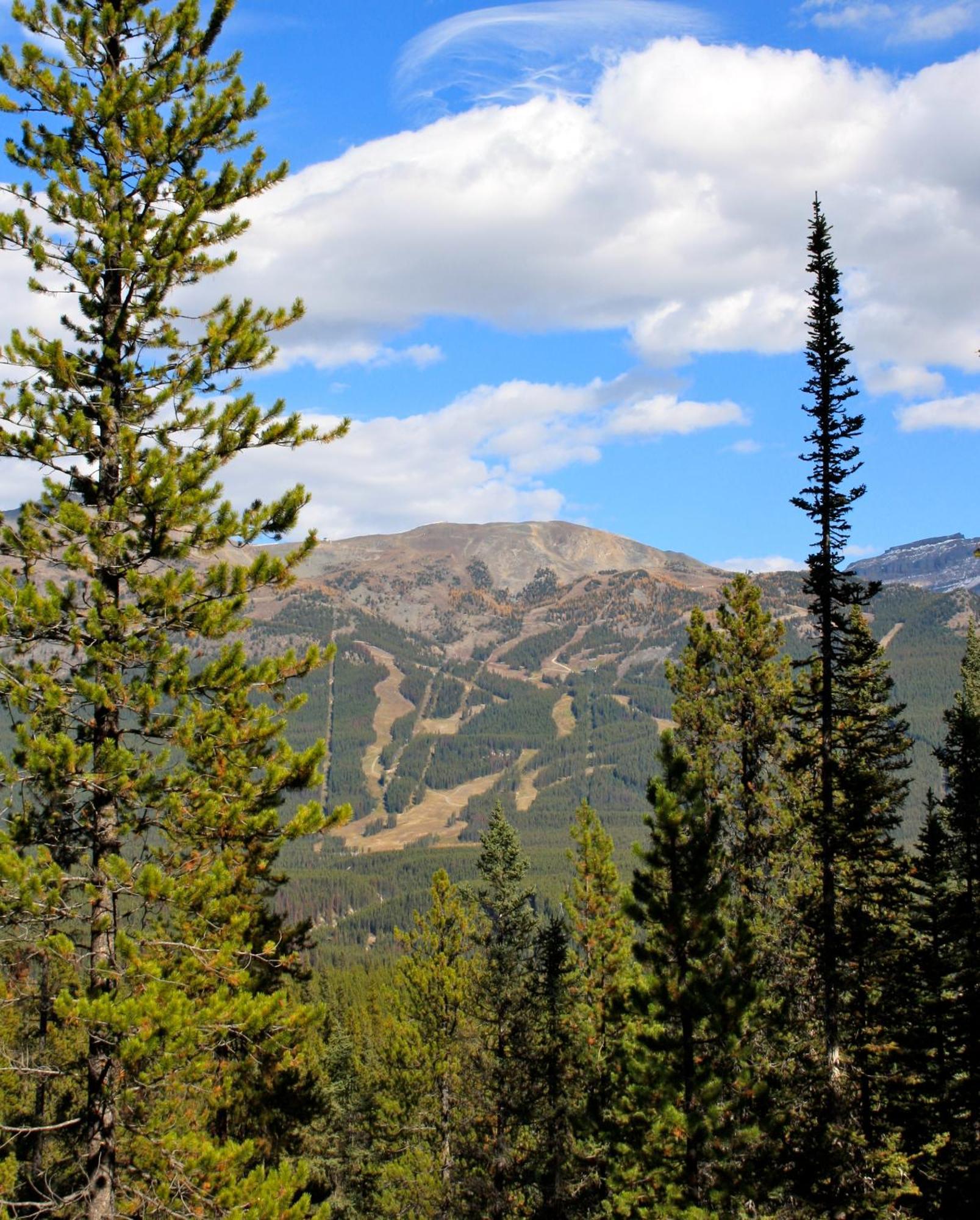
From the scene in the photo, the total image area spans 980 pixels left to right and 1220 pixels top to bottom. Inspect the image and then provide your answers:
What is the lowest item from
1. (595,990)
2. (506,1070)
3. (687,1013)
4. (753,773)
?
(506,1070)

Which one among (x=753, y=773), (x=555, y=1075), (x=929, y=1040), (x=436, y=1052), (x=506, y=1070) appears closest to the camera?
(x=929, y=1040)

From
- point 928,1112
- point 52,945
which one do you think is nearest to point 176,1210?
point 52,945

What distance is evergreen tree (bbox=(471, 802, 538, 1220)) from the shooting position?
3198 centimetres

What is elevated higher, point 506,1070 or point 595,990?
point 595,990

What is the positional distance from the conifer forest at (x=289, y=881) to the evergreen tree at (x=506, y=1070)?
149 mm

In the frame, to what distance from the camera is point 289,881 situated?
2436 cm

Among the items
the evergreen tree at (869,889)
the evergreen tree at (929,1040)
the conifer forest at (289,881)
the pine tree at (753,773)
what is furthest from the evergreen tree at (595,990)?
the evergreen tree at (929,1040)

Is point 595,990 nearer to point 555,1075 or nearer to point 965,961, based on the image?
point 555,1075

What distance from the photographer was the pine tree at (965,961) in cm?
2114

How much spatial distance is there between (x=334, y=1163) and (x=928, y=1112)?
141 feet

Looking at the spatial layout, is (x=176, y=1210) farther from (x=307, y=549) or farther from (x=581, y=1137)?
(x=581, y=1137)

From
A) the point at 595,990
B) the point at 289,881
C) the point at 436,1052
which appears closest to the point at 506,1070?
the point at 436,1052

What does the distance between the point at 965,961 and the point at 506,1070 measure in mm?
17268

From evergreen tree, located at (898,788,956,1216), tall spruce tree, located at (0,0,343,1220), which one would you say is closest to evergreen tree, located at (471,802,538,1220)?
evergreen tree, located at (898,788,956,1216)
